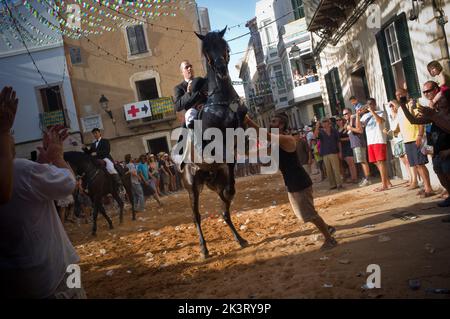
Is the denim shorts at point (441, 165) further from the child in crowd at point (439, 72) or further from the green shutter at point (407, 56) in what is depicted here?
the green shutter at point (407, 56)

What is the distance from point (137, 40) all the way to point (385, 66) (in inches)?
777

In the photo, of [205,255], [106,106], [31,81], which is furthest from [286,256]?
[31,81]

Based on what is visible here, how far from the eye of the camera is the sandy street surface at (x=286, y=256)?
141 inches

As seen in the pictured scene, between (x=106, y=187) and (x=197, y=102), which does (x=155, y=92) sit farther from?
(x=197, y=102)

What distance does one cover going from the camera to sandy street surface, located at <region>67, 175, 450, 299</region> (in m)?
3.57

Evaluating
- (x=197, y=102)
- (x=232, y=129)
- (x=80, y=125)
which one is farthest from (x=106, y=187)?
(x=80, y=125)

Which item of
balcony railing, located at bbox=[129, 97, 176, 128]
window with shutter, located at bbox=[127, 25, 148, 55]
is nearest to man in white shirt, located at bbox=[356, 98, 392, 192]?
balcony railing, located at bbox=[129, 97, 176, 128]

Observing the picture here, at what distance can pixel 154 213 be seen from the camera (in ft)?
40.4

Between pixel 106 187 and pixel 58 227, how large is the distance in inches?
337

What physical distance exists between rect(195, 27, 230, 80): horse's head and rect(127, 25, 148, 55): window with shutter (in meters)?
21.0

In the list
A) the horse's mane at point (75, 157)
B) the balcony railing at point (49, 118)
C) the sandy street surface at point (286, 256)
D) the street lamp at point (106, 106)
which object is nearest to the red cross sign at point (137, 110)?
the street lamp at point (106, 106)

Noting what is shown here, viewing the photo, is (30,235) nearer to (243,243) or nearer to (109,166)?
(243,243)

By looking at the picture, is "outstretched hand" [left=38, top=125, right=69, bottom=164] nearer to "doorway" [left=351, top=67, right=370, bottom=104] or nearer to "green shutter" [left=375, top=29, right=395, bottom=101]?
"green shutter" [left=375, top=29, right=395, bottom=101]

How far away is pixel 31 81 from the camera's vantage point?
23.3m
